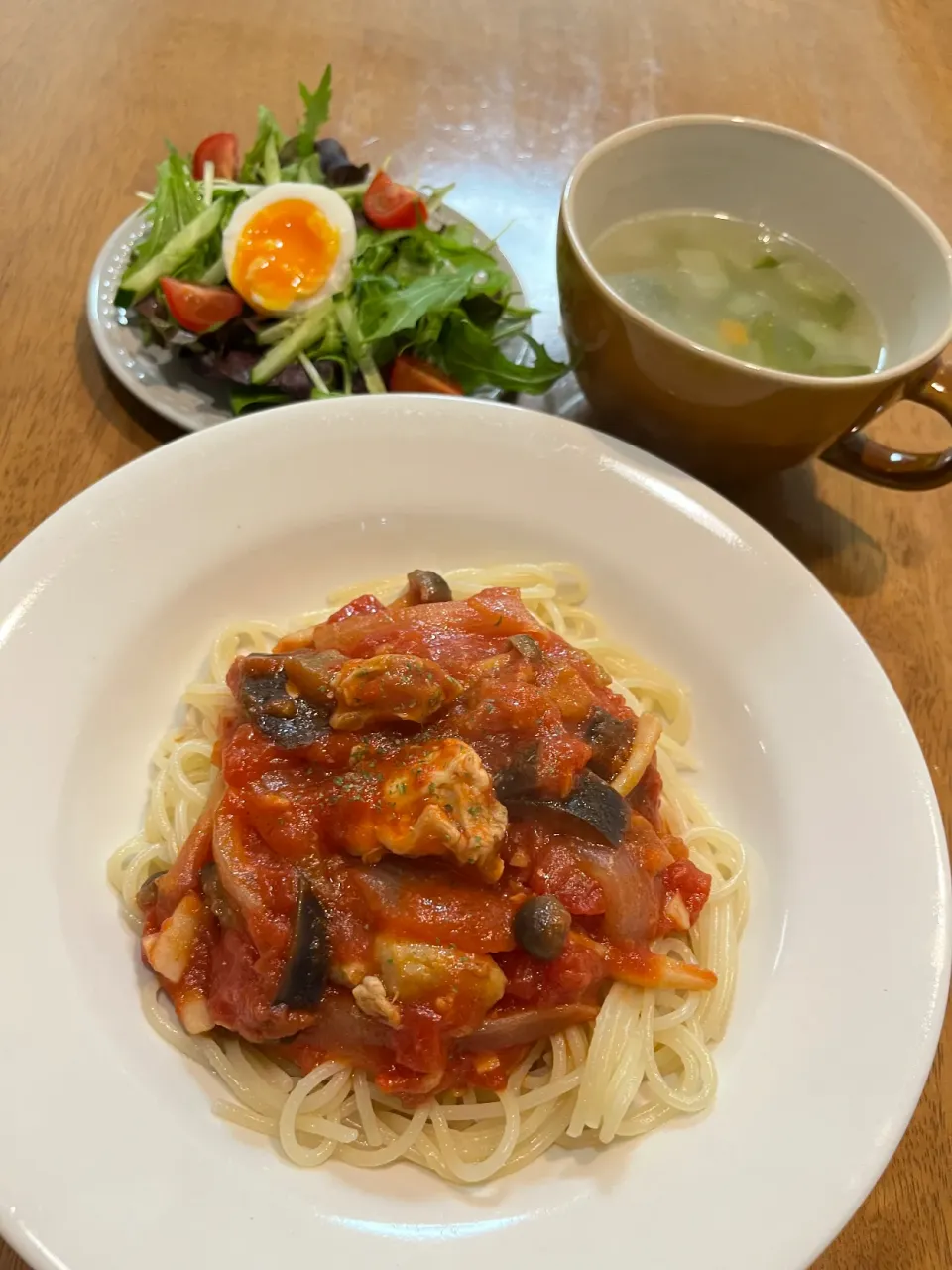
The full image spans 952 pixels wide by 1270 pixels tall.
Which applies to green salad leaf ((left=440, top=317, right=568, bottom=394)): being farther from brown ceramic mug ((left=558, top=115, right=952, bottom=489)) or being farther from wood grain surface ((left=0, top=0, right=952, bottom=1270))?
wood grain surface ((left=0, top=0, right=952, bottom=1270))

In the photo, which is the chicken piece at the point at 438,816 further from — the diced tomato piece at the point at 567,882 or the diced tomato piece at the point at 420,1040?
the diced tomato piece at the point at 420,1040

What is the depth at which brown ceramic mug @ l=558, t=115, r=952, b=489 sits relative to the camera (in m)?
3.38

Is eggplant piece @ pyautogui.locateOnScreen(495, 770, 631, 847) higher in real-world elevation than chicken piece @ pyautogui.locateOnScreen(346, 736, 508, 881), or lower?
lower

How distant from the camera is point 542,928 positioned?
2.49m

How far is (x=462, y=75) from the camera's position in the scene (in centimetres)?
608

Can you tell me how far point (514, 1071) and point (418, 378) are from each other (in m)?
2.88

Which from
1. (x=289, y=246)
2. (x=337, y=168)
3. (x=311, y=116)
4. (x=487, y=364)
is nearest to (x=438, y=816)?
(x=487, y=364)

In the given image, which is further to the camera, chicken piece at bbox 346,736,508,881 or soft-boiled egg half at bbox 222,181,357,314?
soft-boiled egg half at bbox 222,181,357,314

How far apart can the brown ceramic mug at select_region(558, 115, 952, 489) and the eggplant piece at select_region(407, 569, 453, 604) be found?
1.12 meters

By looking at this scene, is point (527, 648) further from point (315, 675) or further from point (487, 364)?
point (487, 364)

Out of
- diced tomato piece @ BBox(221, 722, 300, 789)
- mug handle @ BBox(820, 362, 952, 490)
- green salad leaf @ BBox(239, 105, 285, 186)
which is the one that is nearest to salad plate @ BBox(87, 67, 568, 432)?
green salad leaf @ BBox(239, 105, 285, 186)

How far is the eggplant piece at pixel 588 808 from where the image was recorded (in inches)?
108

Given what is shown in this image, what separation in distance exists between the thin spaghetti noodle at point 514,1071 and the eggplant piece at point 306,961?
31cm

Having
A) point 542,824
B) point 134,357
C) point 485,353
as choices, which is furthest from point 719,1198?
point 134,357
